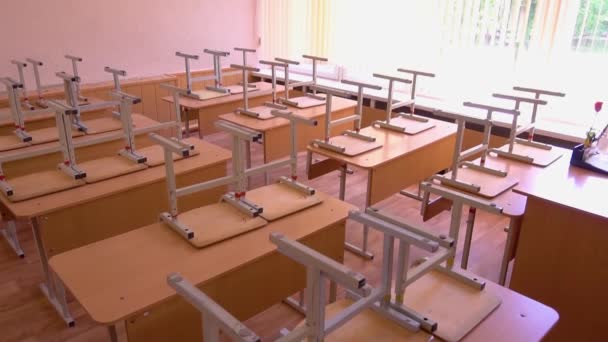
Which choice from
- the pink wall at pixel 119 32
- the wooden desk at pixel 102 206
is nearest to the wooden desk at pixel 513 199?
the wooden desk at pixel 102 206

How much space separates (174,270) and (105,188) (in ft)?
3.24

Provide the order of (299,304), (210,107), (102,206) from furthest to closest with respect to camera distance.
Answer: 1. (210,107)
2. (299,304)
3. (102,206)

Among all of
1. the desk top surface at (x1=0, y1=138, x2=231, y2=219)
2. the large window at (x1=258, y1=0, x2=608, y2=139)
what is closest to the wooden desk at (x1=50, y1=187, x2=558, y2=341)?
the desk top surface at (x1=0, y1=138, x2=231, y2=219)

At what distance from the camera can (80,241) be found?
8.12 ft

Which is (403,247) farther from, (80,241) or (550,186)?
(80,241)

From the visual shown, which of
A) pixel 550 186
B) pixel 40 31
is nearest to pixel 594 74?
pixel 550 186

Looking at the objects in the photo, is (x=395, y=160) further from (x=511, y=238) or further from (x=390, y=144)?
(x=511, y=238)

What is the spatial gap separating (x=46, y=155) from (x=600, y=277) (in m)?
3.15

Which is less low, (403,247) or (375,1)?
(375,1)

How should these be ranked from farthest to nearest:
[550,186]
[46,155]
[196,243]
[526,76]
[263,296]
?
[526,76]
[46,155]
[550,186]
[263,296]
[196,243]

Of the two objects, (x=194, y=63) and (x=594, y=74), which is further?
(x=194, y=63)

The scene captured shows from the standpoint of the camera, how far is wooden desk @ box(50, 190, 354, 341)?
1.59 meters

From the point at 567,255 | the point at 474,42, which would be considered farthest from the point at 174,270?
the point at 474,42

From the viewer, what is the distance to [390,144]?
3.23m
